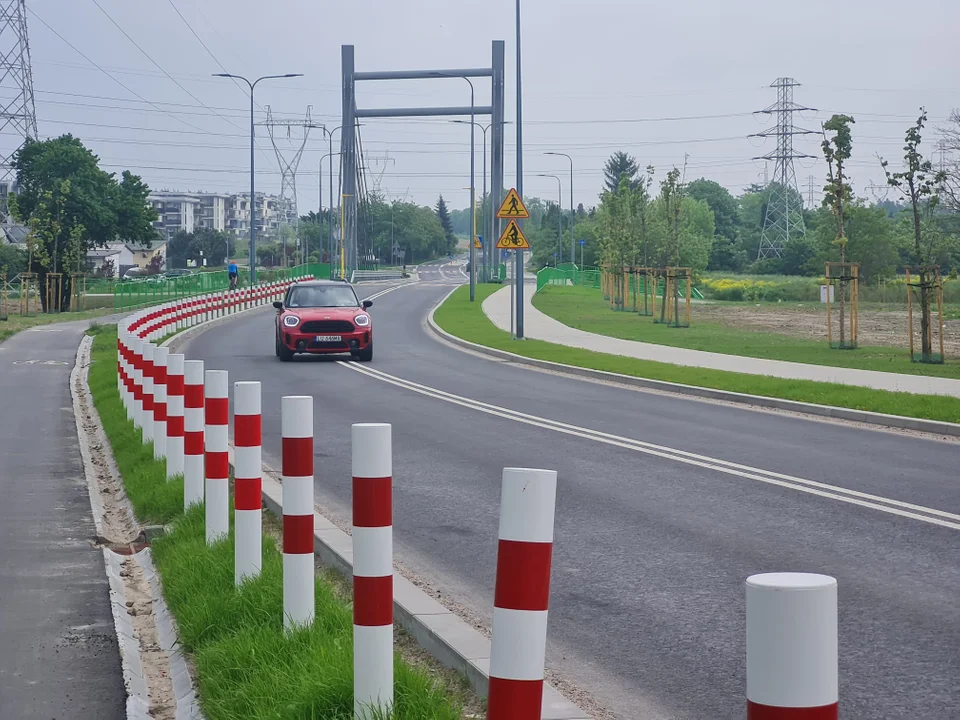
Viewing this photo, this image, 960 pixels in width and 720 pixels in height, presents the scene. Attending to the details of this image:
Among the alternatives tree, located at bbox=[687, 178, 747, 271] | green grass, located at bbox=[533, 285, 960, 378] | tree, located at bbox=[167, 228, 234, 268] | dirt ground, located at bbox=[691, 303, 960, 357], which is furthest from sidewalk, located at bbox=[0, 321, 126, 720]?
tree, located at bbox=[687, 178, 747, 271]

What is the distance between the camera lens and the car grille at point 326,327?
27.6m

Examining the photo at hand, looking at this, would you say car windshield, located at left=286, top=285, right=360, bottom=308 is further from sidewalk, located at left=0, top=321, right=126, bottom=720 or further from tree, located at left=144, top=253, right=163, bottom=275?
tree, located at left=144, top=253, right=163, bottom=275

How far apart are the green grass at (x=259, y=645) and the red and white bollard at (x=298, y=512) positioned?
0.37 feet

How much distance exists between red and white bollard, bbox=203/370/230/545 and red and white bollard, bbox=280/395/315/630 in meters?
1.71

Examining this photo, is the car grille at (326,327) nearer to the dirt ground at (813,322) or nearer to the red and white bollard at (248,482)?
the dirt ground at (813,322)

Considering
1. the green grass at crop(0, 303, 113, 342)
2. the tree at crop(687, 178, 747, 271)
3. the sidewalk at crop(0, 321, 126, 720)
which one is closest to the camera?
the sidewalk at crop(0, 321, 126, 720)

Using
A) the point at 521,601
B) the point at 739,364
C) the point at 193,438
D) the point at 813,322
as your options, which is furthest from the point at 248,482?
the point at 813,322

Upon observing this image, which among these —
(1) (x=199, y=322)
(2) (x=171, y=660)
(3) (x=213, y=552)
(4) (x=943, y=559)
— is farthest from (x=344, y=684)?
(1) (x=199, y=322)

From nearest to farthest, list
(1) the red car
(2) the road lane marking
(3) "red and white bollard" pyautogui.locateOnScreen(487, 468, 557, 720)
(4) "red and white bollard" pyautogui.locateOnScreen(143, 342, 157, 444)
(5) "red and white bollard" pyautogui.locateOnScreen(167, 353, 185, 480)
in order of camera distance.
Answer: (3) "red and white bollard" pyautogui.locateOnScreen(487, 468, 557, 720) → (2) the road lane marking → (5) "red and white bollard" pyautogui.locateOnScreen(167, 353, 185, 480) → (4) "red and white bollard" pyautogui.locateOnScreen(143, 342, 157, 444) → (1) the red car

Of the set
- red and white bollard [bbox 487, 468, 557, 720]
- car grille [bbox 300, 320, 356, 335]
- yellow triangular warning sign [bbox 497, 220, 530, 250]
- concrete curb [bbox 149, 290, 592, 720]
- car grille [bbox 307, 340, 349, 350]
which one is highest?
yellow triangular warning sign [bbox 497, 220, 530, 250]

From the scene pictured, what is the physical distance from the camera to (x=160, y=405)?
1122 centimetres

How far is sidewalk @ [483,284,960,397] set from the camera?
782 inches

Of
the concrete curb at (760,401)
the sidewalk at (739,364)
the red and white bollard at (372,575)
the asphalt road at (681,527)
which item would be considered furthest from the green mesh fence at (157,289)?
the red and white bollard at (372,575)

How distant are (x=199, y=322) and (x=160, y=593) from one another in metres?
36.3
